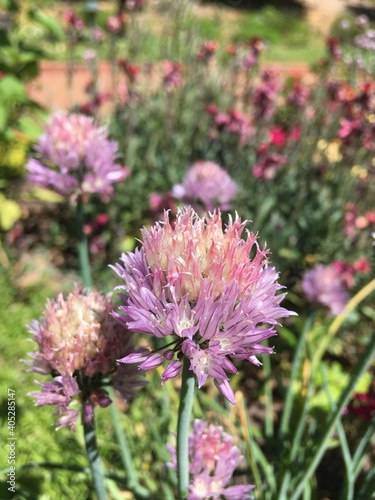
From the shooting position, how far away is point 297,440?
146 cm

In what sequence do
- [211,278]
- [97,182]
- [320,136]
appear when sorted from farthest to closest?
[320,136] → [97,182] → [211,278]

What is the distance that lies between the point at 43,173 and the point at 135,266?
3.02 ft

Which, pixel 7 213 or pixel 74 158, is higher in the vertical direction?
pixel 74 158

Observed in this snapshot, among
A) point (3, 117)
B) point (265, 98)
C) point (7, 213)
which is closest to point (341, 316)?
point (265, 98)

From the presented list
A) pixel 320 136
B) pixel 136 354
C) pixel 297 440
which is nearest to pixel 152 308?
pixel 136 354

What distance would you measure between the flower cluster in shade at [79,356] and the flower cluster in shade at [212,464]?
0.25 m

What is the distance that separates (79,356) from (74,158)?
2.77ft

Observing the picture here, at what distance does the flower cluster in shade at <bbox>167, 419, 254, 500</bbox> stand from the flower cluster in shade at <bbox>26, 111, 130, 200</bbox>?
2.83 ft

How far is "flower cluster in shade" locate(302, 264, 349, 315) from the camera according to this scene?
1907mm

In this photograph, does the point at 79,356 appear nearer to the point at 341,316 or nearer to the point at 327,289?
the point at 341,316

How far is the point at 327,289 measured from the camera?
6.32 feet

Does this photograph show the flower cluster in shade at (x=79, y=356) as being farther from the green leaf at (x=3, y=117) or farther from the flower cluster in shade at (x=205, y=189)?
the green leaf at (x=3, y=117)

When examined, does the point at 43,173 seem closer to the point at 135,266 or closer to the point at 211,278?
the point at 135,266

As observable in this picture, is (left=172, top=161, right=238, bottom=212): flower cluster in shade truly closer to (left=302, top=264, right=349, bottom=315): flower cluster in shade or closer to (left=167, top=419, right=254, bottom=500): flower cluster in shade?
(left=302, top=264, right=349, bottom=315): flower cluster in shade
